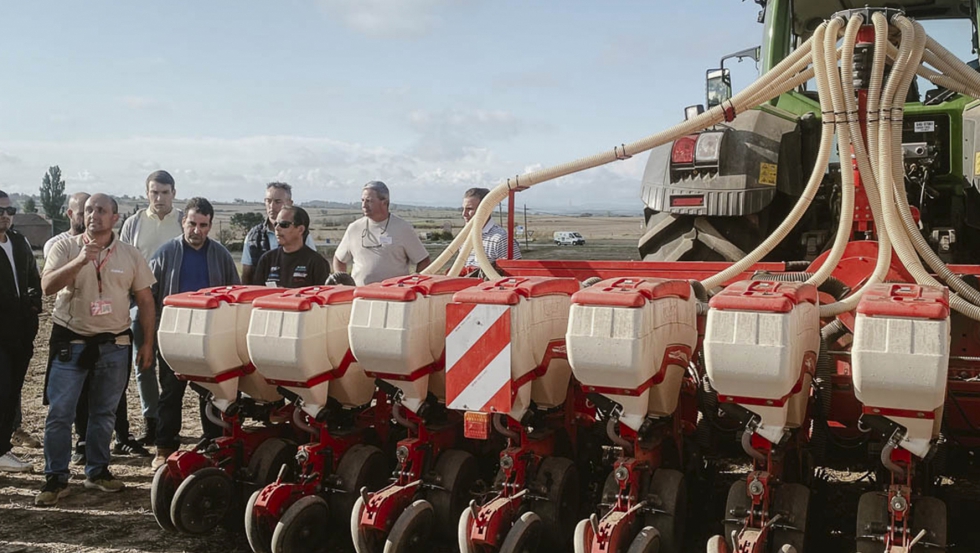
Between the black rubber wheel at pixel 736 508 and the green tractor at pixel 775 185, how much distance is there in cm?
160

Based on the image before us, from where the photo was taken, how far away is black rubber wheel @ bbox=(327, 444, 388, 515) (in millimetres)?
3611

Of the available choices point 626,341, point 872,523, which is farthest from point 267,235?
point 872,523

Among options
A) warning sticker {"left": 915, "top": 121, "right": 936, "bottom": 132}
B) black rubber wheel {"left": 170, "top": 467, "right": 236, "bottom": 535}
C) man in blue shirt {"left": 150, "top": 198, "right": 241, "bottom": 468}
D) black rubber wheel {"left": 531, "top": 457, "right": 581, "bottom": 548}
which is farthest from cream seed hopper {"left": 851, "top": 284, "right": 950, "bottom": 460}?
man in blue shirt {"left": 150, "top": 198, "right": 241, "bottom": 468}

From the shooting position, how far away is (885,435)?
289cm

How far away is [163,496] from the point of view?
3.71 m

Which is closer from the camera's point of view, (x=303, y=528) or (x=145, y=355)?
(x=303, y=528)

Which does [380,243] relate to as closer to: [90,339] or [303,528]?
[90,339]

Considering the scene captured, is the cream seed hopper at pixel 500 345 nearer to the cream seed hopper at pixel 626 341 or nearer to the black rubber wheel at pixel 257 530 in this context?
the cream seed hopper at pixel 626 341

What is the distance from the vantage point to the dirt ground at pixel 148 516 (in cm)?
366

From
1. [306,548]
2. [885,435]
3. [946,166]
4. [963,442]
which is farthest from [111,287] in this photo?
[946,166]

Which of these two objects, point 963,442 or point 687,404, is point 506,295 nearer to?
point 687,404

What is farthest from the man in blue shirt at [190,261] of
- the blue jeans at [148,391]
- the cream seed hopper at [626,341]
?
the cream seed hopper at [626,341]

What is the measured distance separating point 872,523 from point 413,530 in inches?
61.2

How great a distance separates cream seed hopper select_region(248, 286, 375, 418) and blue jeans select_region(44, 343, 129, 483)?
1.59 meters
